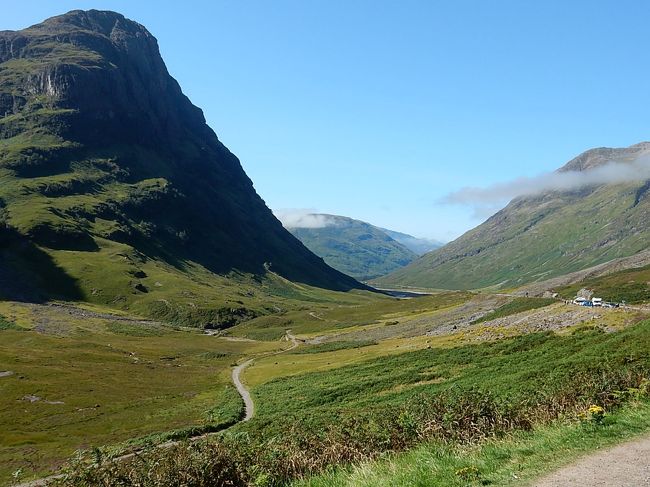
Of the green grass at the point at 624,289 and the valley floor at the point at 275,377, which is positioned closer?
the valley floor at the point at 275,377

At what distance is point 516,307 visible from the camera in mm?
109438

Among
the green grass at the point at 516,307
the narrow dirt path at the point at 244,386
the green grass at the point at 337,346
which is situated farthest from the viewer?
the green grass at the point at 337,346

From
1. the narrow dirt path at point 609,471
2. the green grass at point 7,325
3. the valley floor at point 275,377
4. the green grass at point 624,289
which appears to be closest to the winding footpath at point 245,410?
the valley floor at point 275,377

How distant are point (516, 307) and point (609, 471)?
336 ft

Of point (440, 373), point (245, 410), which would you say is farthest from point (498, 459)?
point (245, 410)

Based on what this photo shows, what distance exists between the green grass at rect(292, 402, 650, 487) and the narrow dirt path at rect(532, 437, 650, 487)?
0.39m

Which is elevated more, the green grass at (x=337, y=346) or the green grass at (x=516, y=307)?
the green grass at (x=516, y=307)

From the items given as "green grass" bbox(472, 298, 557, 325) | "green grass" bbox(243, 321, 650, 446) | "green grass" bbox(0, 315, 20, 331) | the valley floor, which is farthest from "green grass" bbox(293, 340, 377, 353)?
A: "green grass" bbox(0, 315, 20, 331)

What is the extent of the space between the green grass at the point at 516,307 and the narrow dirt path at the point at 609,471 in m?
93.7

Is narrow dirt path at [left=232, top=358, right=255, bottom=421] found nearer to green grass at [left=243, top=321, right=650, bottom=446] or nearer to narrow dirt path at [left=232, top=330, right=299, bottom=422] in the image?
narrow dirt path at [left=232, top=330, right=299, bottom=422]

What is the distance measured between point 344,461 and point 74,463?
10504mm

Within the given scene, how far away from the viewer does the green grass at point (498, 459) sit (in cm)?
1345

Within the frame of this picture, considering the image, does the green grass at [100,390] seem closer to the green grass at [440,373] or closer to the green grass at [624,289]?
the green grass at [440,373]

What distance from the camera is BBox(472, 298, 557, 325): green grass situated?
10385 cm
